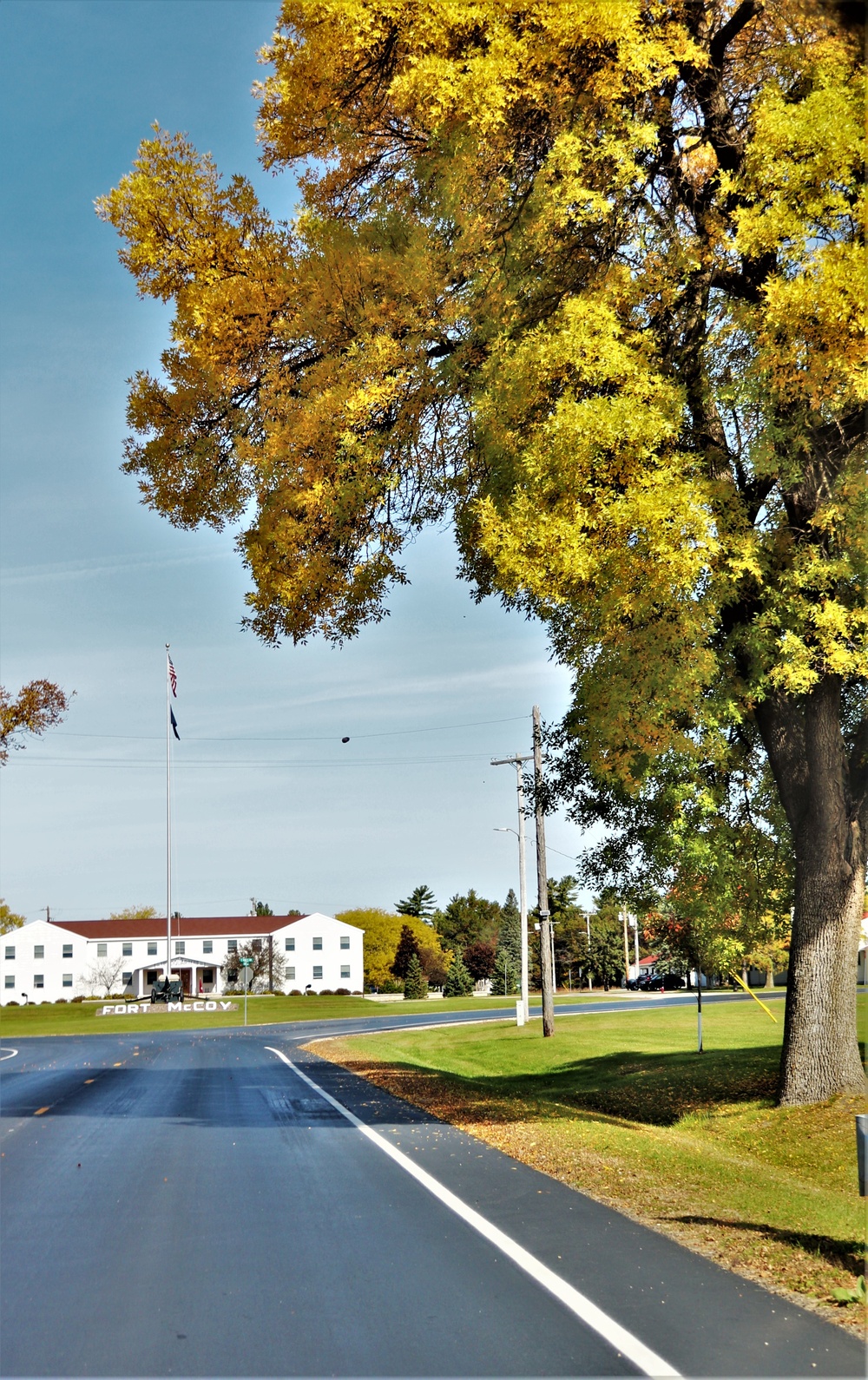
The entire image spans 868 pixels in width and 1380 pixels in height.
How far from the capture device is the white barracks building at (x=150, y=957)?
100750 mm

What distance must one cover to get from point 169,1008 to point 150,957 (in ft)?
122

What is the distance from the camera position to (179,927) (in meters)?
106

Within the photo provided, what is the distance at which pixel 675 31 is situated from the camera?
1205 centimetres

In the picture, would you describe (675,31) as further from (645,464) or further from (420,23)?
(645,464)

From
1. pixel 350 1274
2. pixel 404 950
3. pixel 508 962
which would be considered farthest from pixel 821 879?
pixel 404 950

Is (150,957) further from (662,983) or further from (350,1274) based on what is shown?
(350,1274)

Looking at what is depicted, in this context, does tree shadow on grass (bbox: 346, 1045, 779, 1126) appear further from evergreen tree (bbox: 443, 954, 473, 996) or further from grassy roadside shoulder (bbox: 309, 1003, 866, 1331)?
evergreen tree (bbox: 443, 954, 473, 996)

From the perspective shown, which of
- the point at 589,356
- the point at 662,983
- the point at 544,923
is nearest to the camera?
the point at 589,356

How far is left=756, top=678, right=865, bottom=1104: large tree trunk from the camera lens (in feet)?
45.4

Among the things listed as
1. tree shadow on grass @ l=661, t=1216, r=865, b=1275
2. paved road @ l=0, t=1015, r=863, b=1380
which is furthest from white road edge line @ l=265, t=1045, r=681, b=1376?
tree shadow on grass @ l=661, t=1216, r=865, b=1275

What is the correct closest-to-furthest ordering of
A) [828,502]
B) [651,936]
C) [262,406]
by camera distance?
1. [828,502]
2. [262,406]
3. [651,936]

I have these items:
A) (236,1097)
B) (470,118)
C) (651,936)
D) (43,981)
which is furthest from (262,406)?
(43,981)

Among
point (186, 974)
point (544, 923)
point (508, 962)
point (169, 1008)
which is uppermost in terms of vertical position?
point (544, 923)

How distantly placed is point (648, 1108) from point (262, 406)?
11627 mm
